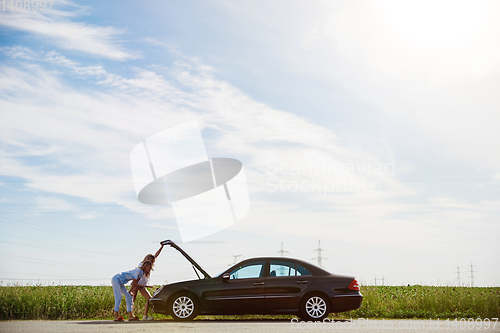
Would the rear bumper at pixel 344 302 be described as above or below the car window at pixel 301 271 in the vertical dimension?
below

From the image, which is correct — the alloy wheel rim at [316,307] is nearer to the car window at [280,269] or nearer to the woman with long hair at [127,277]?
the car window at [280,269]

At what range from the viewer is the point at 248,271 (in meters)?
12.7

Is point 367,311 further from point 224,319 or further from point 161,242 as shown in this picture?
point 161,242

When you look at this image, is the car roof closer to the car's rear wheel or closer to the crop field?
the car's rear wheel

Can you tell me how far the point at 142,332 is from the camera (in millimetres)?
9898

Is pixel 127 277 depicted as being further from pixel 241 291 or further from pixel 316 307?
pixel 316 307

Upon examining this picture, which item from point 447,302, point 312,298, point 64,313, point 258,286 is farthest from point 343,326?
point 64,313

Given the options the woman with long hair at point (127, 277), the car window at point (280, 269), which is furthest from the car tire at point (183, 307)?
the car window at point (280, 269)

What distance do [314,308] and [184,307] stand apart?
3484 millimetres

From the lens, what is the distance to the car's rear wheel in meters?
12.7

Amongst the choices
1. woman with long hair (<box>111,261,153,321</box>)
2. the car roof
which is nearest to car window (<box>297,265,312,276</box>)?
the car roof

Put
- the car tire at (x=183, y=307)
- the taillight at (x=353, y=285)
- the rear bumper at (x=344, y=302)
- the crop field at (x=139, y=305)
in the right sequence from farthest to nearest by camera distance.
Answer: the crop field at (x=139, y=305)
the car tire at (x=183, y=307)
the taillight at (x=353, y=285)
the rear bumper at (x=344, y=302)

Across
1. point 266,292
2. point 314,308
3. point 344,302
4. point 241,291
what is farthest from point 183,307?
point 344,302

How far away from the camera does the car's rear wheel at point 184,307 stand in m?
12.7
